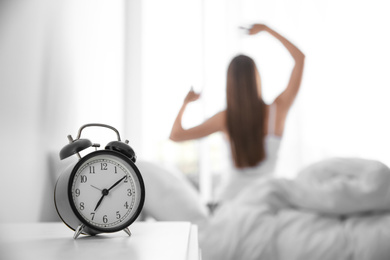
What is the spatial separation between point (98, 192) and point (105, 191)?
0.01 meters

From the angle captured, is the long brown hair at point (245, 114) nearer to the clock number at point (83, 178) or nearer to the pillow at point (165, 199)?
the pillow at point (165, 199)

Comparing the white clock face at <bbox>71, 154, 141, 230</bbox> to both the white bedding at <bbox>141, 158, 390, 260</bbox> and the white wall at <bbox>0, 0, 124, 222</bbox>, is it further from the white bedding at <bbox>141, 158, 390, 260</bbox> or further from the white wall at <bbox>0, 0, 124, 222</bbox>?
the white bedding at <bbox>141, 158, 390, 260</bbox>

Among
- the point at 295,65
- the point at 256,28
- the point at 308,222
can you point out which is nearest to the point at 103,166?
the point at 308,222

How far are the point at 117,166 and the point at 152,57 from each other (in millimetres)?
1862

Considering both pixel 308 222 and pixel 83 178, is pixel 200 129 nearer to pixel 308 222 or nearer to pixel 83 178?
pixel 308 222

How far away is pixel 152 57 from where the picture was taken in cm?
243

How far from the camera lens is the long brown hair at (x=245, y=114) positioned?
213 cm

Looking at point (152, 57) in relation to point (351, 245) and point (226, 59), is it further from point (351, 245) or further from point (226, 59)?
point (351, 245)

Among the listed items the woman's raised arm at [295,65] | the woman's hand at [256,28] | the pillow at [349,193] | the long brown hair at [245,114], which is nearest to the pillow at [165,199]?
the pillow at [349,193]

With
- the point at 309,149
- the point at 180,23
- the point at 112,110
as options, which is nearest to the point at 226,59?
the point at 180,23

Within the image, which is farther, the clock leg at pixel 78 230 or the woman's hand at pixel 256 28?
the woman's hand at pixel 256 28

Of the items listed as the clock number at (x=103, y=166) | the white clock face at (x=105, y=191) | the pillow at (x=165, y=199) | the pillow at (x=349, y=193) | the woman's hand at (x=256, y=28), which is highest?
the woman's hand at (x=256, y=28)

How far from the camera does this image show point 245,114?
216 centimetres

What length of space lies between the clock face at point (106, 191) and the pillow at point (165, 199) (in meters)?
0.65
